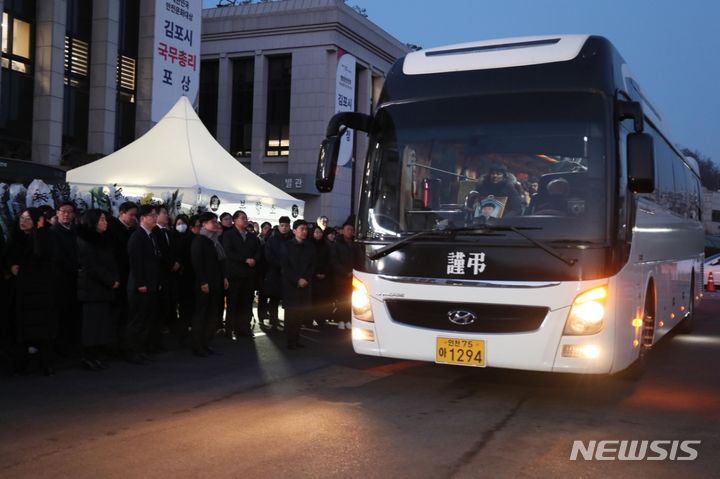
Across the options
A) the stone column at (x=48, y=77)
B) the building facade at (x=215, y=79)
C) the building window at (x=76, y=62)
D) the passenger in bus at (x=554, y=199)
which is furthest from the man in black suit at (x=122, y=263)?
the building window at (x=76, y=62)

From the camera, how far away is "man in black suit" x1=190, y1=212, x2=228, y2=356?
9.82 m

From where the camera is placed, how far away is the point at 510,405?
7.06m

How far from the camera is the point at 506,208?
6879 millimetres

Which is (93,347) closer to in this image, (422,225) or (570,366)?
Answer: (422,225)

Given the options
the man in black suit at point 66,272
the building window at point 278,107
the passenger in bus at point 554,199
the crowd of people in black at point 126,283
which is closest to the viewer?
the passenger in bus at point 554,199

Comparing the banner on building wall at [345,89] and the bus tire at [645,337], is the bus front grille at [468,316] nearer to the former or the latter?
the bus tire at [645,337]

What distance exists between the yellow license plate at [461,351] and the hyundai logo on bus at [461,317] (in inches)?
6.3

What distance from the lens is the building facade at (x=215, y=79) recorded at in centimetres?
2569

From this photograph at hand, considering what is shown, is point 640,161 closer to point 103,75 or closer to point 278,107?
point 103,75

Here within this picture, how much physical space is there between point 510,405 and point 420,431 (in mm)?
1387

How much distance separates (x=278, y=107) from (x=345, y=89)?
4091 mm

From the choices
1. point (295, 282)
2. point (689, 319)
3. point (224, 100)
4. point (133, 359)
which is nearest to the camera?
point (133, 359)

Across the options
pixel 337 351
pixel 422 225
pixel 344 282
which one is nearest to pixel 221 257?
pixel 337 351

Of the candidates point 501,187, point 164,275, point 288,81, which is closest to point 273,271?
point 164,275
